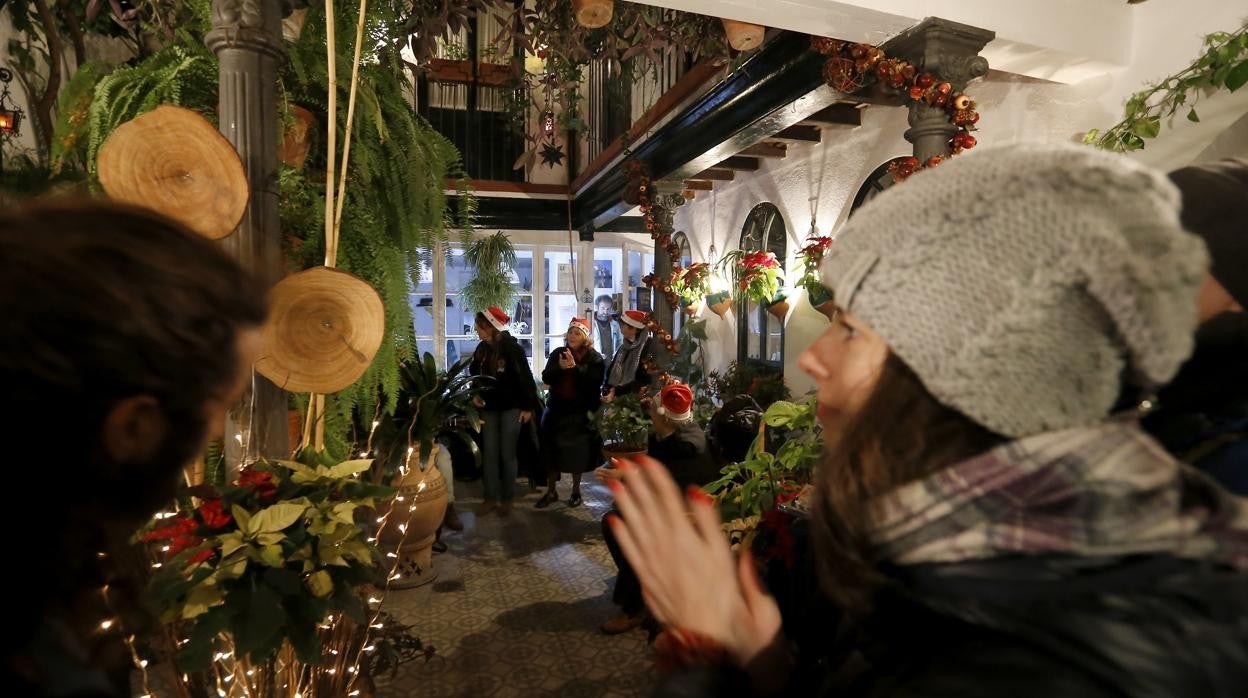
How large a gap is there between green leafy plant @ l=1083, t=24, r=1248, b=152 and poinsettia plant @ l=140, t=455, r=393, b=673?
2643 mm

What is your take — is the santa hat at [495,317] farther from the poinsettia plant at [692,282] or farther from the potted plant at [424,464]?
the poinsettia plant at [692,282]

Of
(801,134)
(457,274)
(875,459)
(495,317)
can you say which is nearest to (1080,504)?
(875,459)

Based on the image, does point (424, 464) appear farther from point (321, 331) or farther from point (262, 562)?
point (262, 562)

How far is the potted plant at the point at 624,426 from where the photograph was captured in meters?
4.11

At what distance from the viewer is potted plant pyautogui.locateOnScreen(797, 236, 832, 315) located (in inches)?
143

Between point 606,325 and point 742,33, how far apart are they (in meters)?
5.86

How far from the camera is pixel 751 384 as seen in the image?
204 inches

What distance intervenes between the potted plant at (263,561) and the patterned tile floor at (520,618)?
1408mm

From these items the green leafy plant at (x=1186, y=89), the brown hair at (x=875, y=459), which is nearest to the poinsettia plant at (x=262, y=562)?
the brown hair at (x=875, y=459)

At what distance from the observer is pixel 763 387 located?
4840mm

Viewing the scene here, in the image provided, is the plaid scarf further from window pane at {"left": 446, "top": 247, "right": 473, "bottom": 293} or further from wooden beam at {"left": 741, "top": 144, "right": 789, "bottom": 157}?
window pane at {"left": 446, "top": 247, "right": 473, "bottom": 293}

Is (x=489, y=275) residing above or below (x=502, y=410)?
above

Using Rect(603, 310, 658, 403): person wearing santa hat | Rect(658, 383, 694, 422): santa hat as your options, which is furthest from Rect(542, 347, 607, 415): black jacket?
Rect(658, 383, 694, 422): santa hat

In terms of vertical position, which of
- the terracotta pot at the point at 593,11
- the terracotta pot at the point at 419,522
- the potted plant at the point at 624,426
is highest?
the terracotta pot at the point at 593,11
